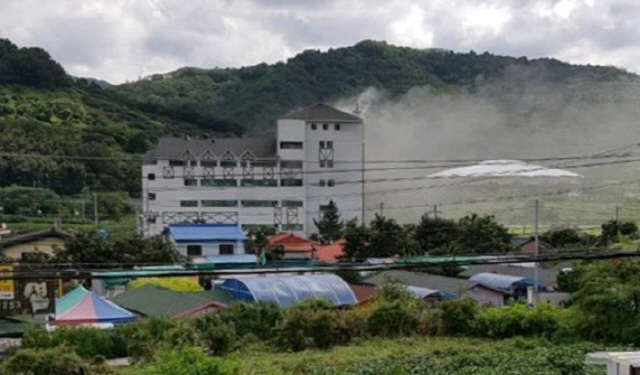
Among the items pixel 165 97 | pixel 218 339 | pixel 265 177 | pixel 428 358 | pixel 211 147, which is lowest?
pixel 428 358

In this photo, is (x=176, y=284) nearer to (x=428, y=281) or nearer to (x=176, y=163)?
(x=428, y=281)

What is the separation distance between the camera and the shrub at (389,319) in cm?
1917

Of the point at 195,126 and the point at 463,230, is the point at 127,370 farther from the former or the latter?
the point at 195,126

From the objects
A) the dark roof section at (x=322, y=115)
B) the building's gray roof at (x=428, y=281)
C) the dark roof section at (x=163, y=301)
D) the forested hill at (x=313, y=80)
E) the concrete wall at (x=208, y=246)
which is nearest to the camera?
the dark roof section at (x=163, y=301)

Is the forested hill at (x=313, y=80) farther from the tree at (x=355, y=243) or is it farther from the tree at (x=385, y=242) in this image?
the tree at (x=385, y=242)

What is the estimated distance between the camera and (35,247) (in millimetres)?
29312

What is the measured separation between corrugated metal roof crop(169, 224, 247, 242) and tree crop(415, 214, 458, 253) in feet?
25.0

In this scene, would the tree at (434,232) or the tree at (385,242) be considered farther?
the tree at (434,232)

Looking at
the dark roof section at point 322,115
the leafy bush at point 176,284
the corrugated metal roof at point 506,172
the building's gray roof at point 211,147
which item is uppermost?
the dark roof section at point 322,115

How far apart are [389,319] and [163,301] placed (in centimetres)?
582

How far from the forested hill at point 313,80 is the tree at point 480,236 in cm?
3565

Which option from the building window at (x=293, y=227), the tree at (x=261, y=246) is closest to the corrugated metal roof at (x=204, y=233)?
the tree at (x=261, y=246)

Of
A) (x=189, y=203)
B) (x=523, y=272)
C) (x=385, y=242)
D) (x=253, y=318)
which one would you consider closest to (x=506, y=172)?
(x=253, y=318)

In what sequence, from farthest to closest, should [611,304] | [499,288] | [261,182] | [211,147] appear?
[211,147] < [261,182] < [499,288] < [611,304]
